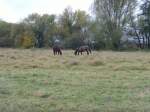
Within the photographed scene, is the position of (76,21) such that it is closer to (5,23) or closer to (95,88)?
(5,23)

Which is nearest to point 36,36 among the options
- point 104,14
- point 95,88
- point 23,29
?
point 23,29

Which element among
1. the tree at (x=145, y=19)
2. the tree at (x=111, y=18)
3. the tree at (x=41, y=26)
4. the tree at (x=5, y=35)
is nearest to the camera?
the tree at (x=111, y=18)

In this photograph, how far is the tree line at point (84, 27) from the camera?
7169cm

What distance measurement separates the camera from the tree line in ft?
235

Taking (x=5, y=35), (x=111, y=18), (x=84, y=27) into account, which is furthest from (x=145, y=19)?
(x=5, y=35)

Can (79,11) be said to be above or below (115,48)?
above

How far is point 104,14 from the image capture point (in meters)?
70.9

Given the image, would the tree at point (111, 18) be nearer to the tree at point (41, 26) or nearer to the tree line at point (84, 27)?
the tree line at point (84, 27)

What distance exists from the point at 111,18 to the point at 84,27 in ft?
35.6

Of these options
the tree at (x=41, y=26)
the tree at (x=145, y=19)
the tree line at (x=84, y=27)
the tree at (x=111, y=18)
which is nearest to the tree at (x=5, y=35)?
the tree line at (x=84, y=27)

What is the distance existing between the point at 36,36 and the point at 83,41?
10978mm

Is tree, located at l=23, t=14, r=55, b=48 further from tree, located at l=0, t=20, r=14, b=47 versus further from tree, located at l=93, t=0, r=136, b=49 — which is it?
tree, located at l=93, t=0, r=136, b=49

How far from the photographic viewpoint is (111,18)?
7138 cm

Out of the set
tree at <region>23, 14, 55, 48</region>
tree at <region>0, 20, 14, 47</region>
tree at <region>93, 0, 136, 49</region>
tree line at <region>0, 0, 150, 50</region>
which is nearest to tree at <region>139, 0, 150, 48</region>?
tree line at <region>0, 0, 150, 50</region>
